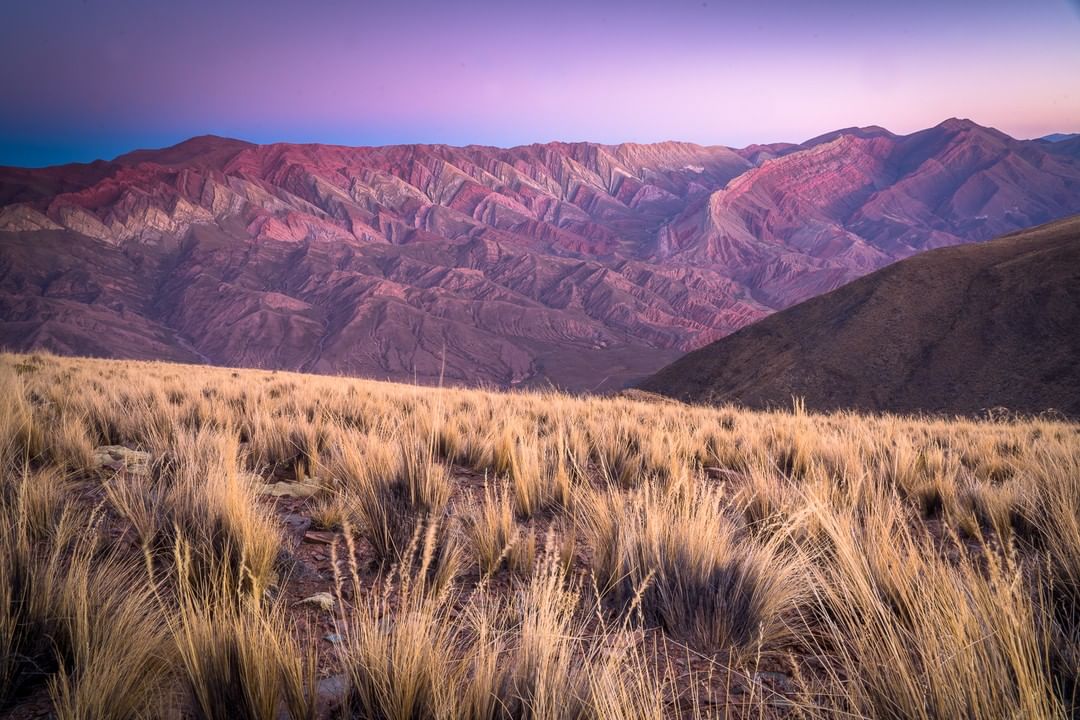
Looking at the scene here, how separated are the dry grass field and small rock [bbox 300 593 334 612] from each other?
2 cm

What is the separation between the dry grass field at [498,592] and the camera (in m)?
1.63

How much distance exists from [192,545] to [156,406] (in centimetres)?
466

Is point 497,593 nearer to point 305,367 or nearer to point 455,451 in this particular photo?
point 455,451

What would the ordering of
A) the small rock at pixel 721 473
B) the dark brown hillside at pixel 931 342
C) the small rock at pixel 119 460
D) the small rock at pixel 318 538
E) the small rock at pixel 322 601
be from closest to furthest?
the small rock at pixel 322 601, the small rock at pixel 318 538, the small rock at pixel 119 460, the small rock at pixel 721 473, the dark brown hillside at pixel 931 342

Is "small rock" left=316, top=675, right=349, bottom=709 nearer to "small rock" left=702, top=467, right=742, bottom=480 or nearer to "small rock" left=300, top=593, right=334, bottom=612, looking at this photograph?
"small rock" left=300, top=593, right=334, bottom=612

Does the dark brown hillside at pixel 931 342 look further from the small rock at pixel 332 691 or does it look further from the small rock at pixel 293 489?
the small rock at pixel 332 691

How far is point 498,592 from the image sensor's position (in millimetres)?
2703

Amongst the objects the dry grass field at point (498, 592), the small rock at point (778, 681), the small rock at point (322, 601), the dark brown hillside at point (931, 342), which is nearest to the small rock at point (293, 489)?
the dry grass field at point (498, 592)

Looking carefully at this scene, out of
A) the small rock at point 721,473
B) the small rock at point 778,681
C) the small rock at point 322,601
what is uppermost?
the small rock at point 322,601

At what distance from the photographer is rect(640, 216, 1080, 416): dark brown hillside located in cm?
3812

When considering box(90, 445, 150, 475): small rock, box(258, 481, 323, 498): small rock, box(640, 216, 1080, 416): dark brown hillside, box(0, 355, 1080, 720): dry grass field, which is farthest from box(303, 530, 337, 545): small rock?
box(640, 216, 1080, 416): dark brown hillside

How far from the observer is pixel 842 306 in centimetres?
5256

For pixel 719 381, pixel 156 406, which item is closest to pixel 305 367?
pixel 719 381

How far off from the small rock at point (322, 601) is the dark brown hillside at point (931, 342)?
1612 inches
